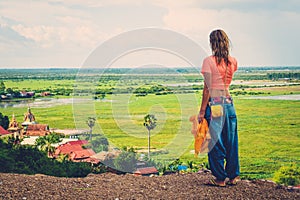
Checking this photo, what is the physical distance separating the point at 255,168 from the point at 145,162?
249 cm

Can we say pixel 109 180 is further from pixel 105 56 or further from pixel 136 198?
pixel 105 56

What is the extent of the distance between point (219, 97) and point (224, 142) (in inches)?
15.4

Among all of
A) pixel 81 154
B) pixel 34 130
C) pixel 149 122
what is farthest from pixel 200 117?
pixel 34 130

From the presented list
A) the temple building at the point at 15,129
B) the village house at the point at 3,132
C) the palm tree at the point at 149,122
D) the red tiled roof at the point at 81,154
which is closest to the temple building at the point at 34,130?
the temple building at the point at 15,129

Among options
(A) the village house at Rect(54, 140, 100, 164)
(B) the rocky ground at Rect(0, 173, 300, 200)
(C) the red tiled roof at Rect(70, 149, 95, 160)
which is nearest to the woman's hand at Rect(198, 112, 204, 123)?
(B) the rocky ground at Rect(0, 173, 300, 200)

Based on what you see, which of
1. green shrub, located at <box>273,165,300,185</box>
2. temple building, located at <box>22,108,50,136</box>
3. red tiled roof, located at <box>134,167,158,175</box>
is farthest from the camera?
temple building, located at <box>22,108,50,136</box>

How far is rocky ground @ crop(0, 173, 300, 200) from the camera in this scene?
350 cm

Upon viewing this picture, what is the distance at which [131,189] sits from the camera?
3.73m

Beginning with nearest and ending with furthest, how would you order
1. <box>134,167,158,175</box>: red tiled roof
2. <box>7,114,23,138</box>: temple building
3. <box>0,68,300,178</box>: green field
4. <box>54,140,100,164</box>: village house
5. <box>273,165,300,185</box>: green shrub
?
<box>273,165,300,185</box>: green shrub < <box>134,167,158,175</box>: red tiled roof < <box>54,140,100,164</box>: village house < <box>0,68,300,178</box>: green field < <box>7,114,23,138</box>: temple building

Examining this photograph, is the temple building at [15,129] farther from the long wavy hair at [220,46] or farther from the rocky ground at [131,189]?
the long wavy hair at [220,46]

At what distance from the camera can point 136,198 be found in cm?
347

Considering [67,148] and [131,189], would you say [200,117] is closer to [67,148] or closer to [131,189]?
[131,189]

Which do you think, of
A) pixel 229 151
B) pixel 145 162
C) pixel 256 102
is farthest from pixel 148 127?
pixel 256 102

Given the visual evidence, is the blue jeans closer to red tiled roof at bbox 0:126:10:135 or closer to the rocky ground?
the rocky ground
